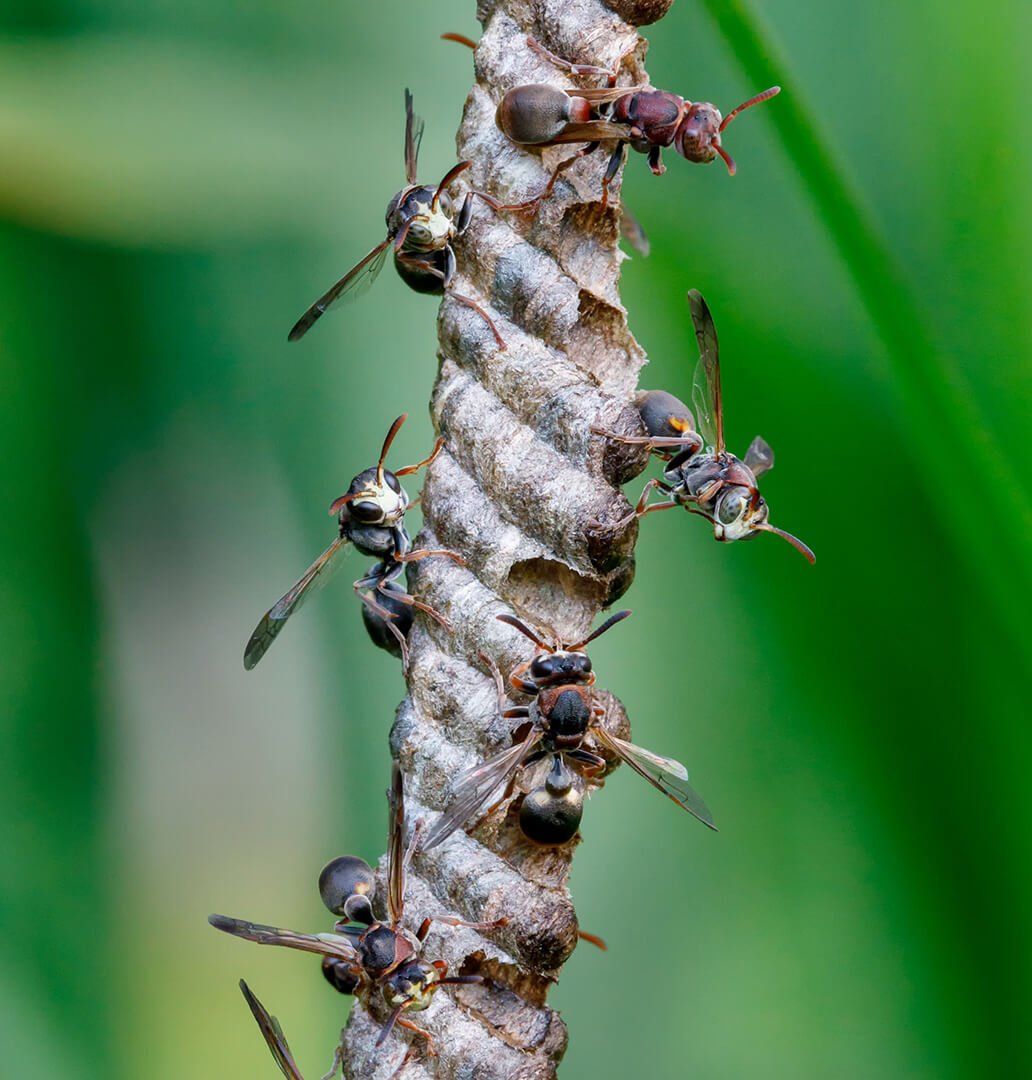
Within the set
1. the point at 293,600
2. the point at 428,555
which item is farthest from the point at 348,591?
the point at 428,555

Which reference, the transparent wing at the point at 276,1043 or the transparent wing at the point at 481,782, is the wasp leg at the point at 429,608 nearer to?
the transparent wing at the point at 481,782

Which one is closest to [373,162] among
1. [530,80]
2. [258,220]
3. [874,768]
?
[258,220]

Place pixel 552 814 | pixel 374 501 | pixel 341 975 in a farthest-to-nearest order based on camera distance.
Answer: pixel 374 501 < pixel 341 975 < pixel 552 814

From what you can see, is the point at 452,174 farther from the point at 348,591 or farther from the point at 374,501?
the point at 348,591

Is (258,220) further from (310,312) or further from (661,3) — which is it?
(661,3)

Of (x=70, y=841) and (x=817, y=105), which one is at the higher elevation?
(x=817, y=105)

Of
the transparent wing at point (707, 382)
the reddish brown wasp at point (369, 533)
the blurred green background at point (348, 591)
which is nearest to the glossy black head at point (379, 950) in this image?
the reddish brown wasp at point (369, 533)

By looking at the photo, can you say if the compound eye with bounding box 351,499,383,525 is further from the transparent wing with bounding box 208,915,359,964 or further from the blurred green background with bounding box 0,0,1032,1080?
the blurred green background with bounding box 0,0,1032,1080
